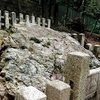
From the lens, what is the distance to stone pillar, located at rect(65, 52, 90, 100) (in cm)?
264

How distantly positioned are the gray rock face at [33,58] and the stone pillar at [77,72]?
0.90 metres

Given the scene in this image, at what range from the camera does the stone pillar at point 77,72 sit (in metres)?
2.64

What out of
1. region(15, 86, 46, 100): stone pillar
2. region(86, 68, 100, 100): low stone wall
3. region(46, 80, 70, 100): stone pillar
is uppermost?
region(15, 86, 46, 100): stone pillar

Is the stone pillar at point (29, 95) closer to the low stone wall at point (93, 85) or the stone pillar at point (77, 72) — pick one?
the stone pillar at point (77, 72)

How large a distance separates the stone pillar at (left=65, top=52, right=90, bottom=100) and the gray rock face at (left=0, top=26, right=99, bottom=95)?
899 mm

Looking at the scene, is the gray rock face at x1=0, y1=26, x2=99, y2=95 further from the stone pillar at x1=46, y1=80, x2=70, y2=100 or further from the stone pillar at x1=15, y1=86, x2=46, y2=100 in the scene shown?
the stone pillar at x1=15, y1=86, x2=46, y2=100

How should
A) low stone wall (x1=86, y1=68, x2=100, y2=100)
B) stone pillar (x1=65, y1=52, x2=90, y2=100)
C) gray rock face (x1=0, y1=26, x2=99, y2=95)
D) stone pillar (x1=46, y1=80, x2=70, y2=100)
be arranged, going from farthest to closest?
gray rock face (x1=0, y1=26, x2=99, y2=95) → low stone wall (x1=86, y1=68, x2=100, y2=100) → stone pillar (x1=65, y1=52, x2=90, y2=100) → stone pillar (x1=46, y1=80, x2=70, y2=100)

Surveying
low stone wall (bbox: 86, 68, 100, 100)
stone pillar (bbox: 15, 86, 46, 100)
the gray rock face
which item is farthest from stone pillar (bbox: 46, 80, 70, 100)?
the gray rock face

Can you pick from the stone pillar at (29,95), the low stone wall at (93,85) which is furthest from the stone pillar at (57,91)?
the low stone wall at (93,85)

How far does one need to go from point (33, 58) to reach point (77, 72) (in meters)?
1.66

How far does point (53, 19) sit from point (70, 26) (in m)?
1.40

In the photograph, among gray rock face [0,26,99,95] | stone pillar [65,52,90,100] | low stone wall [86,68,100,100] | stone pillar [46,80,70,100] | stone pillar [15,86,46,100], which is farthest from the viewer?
gray rock face [0,26,99,95]

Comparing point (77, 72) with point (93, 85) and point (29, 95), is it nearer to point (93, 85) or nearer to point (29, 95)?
point (93, 85)

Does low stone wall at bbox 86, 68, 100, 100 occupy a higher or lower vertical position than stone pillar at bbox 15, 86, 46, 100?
lower
